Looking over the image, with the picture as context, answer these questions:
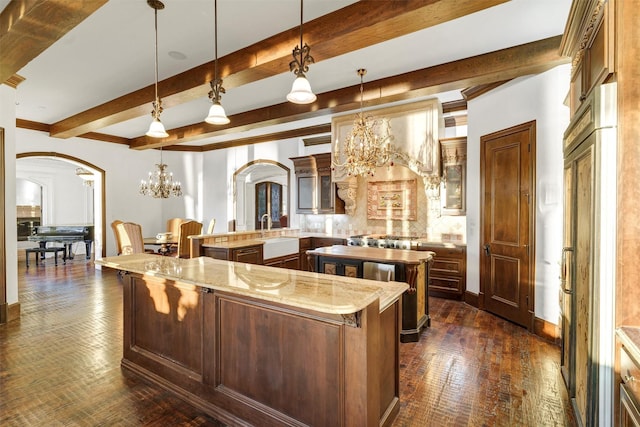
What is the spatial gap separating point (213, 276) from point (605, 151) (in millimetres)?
2298

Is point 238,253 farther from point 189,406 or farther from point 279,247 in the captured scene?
point 189,406

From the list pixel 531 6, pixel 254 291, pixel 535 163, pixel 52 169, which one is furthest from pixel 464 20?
pixel 52 169

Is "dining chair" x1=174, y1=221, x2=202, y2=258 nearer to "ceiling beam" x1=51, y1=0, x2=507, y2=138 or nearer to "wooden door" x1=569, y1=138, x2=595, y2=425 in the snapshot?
"ceiling beam" x1=51, y1=0, x2=507, y2=138

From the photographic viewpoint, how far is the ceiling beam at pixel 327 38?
2.30 m

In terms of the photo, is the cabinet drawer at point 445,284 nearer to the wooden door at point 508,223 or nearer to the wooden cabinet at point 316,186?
the wooden door at point 508,223

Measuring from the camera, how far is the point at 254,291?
1.75 meters

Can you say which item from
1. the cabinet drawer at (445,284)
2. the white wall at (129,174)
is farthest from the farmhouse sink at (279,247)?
the white wall at (129,174)

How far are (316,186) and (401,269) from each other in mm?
3484

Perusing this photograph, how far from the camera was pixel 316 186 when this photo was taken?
652 centimetres

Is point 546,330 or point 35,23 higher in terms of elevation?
point 35,23

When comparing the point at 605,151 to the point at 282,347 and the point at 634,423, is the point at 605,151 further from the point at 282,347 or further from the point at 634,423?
the point at 282,347

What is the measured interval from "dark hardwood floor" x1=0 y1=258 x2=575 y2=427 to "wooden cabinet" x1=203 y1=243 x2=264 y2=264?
1439 millimetres

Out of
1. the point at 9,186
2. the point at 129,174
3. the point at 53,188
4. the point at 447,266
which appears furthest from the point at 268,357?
the point at 53,188

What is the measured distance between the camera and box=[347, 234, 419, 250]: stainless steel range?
5.08m
